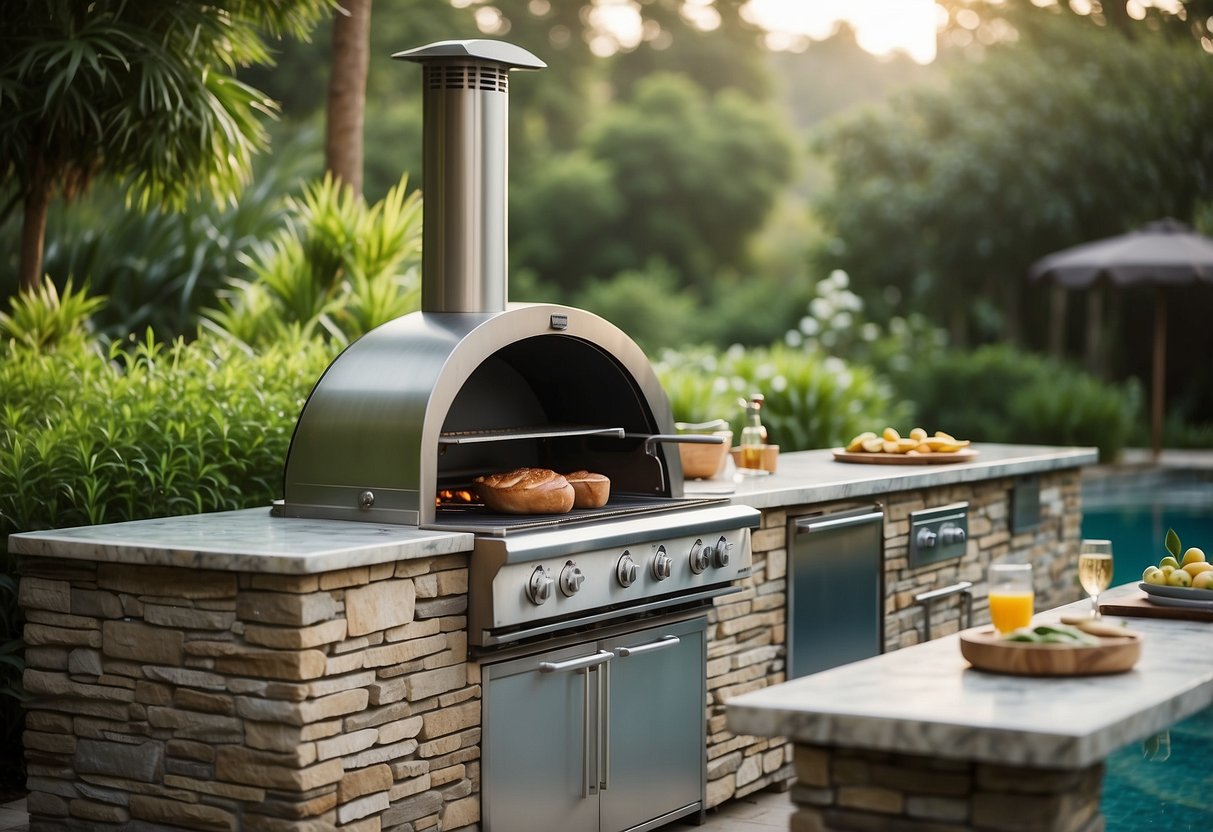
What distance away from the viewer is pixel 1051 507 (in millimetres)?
7715

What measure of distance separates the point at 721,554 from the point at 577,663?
778mm

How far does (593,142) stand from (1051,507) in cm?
2944

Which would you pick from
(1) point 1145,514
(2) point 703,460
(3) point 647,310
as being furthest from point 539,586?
(3) point 647,310

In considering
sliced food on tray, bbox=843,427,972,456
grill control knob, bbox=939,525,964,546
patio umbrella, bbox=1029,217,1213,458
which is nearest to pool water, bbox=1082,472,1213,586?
patio umbrella, bbox=1029,217,1213,458

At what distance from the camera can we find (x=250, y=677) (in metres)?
3.91

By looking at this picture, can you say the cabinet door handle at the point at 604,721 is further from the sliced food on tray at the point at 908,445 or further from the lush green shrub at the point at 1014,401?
the lush green shrub at the point at 1014,401

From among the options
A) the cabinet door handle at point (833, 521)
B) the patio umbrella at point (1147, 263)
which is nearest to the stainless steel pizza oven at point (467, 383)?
the cabinet door handle at point (833, 521)

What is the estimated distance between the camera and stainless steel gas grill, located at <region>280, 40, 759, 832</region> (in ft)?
14.5

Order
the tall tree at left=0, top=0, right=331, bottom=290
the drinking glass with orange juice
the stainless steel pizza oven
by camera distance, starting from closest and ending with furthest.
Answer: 1. the drinking glass with orange juice
2. the stainless steel pizza oven
3. the tall tree at left=0, top=0, right=331, bottom=290

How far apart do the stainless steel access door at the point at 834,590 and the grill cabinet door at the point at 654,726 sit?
690 mm

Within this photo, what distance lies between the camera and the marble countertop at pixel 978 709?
2.89 m

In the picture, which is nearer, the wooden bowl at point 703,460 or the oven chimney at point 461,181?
the oven chimney at point 461,181

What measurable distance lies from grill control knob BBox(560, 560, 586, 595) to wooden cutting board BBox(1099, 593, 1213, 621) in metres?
1.45

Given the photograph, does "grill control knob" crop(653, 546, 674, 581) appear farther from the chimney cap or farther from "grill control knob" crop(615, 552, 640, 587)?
the chimney cap
